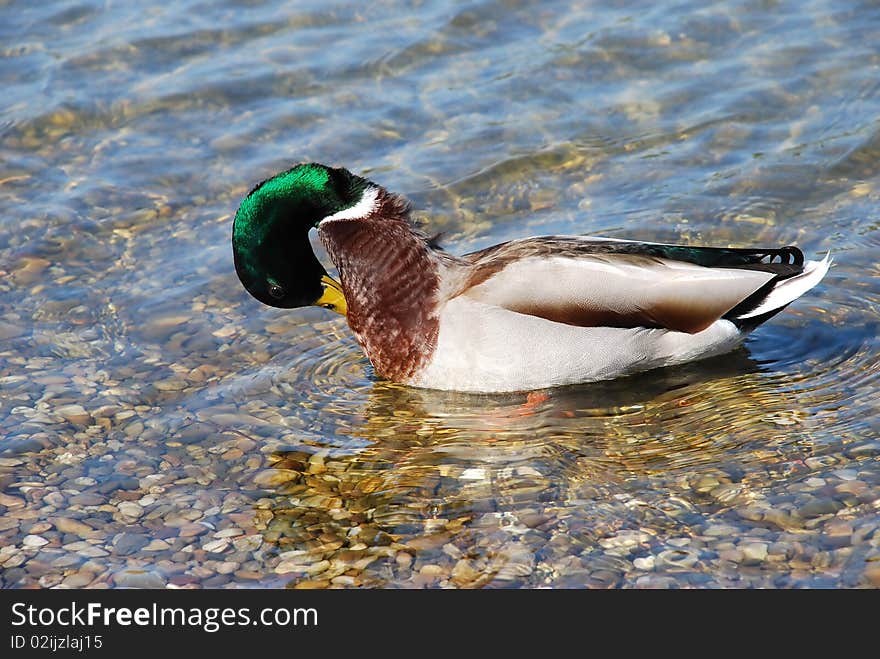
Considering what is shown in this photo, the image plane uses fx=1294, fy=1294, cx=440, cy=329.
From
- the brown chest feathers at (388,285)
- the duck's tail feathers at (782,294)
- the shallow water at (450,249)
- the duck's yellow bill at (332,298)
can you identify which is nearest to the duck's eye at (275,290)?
the duck's yellow bill at (332,298)

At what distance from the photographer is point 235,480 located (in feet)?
19.4

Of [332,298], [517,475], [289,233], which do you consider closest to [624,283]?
[517,475]

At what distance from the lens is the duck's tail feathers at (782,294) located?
6379 mm

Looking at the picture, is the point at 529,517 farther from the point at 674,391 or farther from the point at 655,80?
the point at 655,80

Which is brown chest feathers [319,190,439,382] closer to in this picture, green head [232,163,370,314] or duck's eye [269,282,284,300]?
green head [232,163,370,314]

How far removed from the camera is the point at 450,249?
8.12 m

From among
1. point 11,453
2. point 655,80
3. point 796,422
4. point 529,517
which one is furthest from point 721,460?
point 655,80

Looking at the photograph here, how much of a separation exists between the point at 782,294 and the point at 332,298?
2.26 m

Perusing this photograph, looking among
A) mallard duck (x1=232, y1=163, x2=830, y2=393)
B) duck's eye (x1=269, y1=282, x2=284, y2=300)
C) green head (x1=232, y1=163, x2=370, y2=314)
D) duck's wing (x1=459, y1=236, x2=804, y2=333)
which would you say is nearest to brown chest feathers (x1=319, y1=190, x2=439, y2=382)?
mallard duck (x1=232, y1=163, x2=830, y2=393)

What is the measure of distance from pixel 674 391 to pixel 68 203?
440 cm

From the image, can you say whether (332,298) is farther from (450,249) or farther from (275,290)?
(450,249)

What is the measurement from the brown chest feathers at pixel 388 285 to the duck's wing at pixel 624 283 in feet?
0.82

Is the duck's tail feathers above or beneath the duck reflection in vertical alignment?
above

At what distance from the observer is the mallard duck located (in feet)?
20.5
